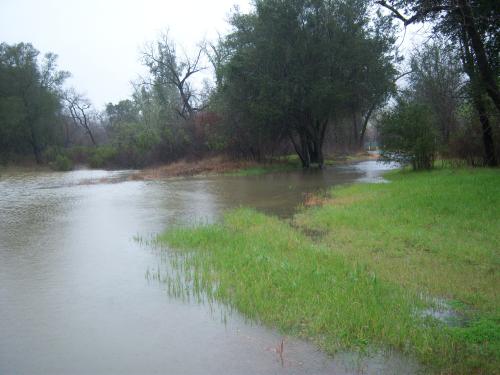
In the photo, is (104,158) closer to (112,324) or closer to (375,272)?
(112,324)

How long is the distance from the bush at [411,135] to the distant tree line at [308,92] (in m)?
0.06

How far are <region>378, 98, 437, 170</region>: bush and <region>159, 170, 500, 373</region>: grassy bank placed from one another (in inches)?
317

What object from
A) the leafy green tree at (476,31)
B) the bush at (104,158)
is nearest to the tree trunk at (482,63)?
the leafy green tree at (476,31)

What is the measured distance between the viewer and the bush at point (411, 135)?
20984mm

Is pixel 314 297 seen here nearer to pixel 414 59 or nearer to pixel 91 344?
pixel 91 344

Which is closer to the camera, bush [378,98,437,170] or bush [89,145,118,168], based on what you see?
bush [378,98,437,170]

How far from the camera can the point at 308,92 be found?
29188 millimetres

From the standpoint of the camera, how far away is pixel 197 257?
29.6ft

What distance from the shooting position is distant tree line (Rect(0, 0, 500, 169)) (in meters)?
18.1

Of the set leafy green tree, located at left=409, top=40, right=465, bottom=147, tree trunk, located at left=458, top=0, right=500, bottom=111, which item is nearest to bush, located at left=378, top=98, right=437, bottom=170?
leafy green tree, located at left=409, top=40, right=465, bottom=147

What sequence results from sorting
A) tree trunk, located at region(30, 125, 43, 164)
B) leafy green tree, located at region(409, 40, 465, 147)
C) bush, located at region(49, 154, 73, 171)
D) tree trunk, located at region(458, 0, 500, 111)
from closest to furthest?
tree trunk, located at region(458, 0, 500, 111) < leafy green tree, located at region(409, 40, 465, 147) < bush, located at region(49, 154, 73, 171) < tree trunk, located at region(30, 125, 43, 164)

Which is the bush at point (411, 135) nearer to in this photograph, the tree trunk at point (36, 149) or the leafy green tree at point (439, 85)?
the leafy green tree at point (439, 85)

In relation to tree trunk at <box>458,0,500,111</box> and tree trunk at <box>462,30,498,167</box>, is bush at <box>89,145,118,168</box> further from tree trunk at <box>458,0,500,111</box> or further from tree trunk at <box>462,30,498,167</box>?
tree trunk at <box>458,0,500,111</box>

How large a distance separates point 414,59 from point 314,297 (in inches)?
1708
